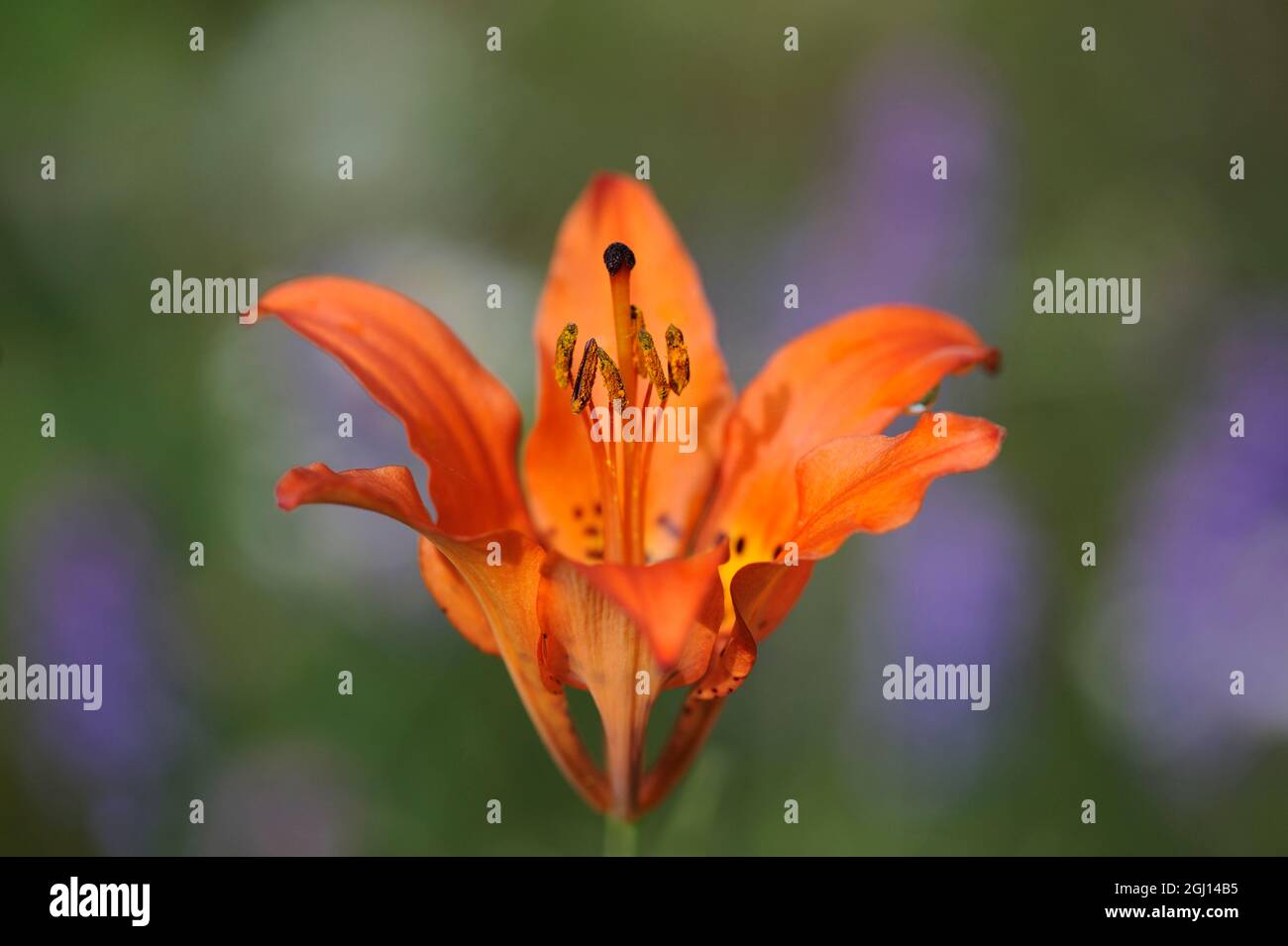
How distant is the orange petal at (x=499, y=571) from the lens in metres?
1.24

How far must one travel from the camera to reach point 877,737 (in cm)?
253

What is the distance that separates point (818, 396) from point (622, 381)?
31cm

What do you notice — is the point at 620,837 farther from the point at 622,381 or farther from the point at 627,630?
the point at 622,381

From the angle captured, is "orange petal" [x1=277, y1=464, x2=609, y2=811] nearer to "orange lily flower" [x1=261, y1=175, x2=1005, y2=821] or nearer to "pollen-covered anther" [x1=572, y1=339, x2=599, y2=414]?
"orange lily flower" [x1=261, y1=175, x2=1005, y2=821]

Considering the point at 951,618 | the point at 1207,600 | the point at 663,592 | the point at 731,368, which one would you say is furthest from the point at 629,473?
the point at 1207,600

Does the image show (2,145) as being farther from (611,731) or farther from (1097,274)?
(1097,274)

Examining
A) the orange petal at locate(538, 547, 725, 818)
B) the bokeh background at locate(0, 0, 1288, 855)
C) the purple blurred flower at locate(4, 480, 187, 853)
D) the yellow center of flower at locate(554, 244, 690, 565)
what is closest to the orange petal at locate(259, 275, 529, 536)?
the yellow center of flower at locate(554, 244, 690, 565)

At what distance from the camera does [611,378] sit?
5.12 ft

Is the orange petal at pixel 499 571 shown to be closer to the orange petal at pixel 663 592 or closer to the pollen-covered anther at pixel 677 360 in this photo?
the orange petal at pixel 663 592

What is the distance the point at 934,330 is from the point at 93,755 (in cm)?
179

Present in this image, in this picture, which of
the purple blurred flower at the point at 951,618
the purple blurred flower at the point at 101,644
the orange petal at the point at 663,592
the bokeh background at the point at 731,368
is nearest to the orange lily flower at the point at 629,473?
the orange petal at the point at 663,592

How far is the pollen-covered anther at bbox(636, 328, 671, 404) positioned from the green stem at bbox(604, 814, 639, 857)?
0.56m
